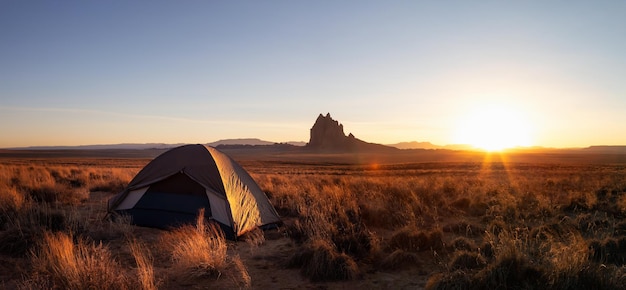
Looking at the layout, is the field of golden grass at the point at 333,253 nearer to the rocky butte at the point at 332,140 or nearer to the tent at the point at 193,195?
the tent at the point at 193,195

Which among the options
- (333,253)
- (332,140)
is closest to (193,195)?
(333,253)

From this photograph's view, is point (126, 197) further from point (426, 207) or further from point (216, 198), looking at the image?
point (426, 207)

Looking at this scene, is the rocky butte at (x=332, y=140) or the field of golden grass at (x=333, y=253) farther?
the rocky butte at (x=332, y=140)

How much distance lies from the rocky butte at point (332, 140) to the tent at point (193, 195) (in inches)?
5334

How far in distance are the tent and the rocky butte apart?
135493mm

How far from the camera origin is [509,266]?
4.46m

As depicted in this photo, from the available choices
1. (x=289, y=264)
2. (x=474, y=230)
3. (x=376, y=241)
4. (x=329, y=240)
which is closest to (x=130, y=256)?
(x=289, y=264)

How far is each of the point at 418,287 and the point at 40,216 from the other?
740 centimetres

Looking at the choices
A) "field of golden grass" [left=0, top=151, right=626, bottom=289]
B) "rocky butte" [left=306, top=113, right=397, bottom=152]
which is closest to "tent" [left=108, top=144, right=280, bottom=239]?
"field of golden grass" [left=0, top=151, right=626, bottom=289]

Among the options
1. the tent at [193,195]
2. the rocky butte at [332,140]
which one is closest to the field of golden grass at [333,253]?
the tent at [193,195]

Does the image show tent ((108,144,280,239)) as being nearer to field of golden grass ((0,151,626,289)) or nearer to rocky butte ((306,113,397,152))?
field of golden grass ((0,151,626,289))

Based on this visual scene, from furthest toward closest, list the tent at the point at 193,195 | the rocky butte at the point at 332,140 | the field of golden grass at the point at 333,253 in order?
the rocky butte at the point at 332,140
the tent at the point at 193,195
the field of golden grass at the point at 333,253

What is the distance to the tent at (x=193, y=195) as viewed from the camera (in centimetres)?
836

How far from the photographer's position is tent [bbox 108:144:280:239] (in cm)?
836
